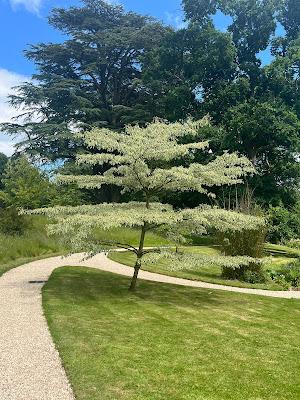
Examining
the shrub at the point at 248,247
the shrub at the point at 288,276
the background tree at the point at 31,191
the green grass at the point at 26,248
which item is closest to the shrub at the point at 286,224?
the shrub at the point at 288,276

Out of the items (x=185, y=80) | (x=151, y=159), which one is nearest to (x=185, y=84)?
(x=185, y=80)

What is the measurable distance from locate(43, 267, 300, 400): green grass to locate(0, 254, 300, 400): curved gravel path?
0.64 feet

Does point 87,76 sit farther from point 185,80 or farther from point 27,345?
point 27,345

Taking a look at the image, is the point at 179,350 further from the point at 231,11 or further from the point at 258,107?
the point at 231,11

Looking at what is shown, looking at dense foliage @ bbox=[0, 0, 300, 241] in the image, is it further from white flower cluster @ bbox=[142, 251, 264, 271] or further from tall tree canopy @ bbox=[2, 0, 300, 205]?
white flower cluster @ bbox=[142, 251, 264, 271]

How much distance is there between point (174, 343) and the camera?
23.1 feet

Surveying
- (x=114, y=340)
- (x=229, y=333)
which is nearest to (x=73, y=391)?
(x=114, y=340)

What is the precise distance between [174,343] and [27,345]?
224 cm

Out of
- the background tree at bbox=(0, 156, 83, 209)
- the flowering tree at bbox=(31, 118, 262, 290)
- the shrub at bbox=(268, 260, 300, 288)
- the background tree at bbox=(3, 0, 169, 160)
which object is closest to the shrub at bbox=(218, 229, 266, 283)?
the shrub at bbox=(268, 260, 300, 288)

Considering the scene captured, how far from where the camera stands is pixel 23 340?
22.6 feet

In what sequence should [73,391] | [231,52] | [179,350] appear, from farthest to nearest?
[231,52]
[179,350]
[73,391]

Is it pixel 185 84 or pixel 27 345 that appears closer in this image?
pixel 27 345

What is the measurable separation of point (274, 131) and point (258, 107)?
75.2 inches

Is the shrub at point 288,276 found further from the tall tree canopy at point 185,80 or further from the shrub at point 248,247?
the tall tree canopy at point 185,80
